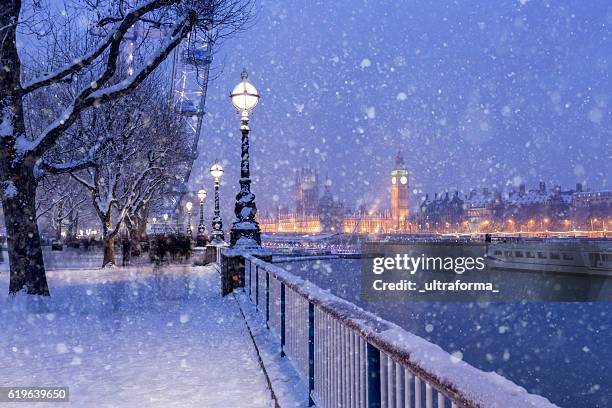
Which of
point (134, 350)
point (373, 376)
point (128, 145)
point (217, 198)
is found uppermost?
point (128, 145)

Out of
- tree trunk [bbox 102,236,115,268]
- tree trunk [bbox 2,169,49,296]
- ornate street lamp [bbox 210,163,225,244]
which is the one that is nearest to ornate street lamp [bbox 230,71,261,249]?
tree trunk [bbox 2,169,49,296]

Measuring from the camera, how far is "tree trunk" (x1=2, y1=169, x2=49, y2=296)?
44.4 feet

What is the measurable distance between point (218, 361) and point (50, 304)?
8.07 metres

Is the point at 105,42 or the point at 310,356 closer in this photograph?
the point at 310,356

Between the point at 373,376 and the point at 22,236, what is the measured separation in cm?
1245

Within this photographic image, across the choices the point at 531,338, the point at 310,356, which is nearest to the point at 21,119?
the point at 310,356

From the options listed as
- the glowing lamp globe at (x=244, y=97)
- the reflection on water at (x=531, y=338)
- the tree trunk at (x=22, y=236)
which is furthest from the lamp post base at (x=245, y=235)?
the reflection on water at (x=531, y=338)

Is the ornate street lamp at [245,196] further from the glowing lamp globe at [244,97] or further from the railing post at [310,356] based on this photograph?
the railing post at [310,356]

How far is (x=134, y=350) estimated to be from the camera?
8.73 m

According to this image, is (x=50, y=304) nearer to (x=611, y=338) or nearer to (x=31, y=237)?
(x=31, y=237)

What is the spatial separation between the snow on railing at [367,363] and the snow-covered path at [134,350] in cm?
94

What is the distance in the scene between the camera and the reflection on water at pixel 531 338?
12406 mm

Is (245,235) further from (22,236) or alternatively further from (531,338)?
(531,338)

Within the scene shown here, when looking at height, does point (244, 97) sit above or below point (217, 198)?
above
